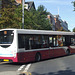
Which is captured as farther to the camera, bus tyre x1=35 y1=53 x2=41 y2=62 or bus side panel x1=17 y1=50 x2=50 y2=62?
bus tyre x1=35 y1=53 x2=41 y2=62

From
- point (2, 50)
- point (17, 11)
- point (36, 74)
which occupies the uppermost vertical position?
point (17, 11)

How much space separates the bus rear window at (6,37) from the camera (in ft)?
39.4

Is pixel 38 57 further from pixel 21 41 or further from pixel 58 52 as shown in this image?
pixel 58 52

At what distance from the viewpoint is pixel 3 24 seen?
1889 centimetres

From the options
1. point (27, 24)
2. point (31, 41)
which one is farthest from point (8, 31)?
point (27, 24)

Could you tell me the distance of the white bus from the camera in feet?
39.0

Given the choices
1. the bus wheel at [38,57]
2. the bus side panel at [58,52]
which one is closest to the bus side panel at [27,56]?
the bus wheel at [38,57]

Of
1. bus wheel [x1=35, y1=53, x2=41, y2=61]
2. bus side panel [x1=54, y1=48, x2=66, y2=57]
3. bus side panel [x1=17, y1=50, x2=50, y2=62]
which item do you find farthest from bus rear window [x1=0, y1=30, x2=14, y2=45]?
bus side panel [x1=54, y1=48, x2=66, y2=57]

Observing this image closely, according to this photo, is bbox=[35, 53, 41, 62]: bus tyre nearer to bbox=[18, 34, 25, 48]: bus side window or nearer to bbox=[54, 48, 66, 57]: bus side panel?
bbox=[18, 34, 25, 48]: bus side window

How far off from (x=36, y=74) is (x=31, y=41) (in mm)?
4810

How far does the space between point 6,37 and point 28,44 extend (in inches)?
67.4

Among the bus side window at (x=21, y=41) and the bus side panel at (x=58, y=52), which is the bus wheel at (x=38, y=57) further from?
the bus side panel at (x=58, y=52)

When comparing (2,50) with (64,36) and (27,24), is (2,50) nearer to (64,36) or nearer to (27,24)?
(64,36)

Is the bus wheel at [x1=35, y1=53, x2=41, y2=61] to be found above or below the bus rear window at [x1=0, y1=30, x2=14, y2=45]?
below
